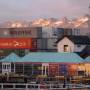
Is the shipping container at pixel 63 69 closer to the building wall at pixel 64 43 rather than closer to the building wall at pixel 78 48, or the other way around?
the building wall at pixel 78 48

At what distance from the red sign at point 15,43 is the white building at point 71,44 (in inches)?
364

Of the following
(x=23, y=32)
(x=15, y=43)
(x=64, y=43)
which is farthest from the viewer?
(x=23, y=32)

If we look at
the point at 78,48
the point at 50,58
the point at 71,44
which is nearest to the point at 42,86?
the point at 50,58

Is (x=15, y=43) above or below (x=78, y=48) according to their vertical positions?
above

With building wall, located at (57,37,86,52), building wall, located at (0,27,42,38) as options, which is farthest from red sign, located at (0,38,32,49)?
building wall, located at (57,37,86,52)

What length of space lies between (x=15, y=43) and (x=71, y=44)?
1567 centimetres

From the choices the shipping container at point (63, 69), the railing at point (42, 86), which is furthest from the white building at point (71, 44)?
the railing at point (42, 86)

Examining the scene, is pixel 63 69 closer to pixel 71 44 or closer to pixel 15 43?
pixel 71 44

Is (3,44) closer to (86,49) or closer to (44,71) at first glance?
(86,49)

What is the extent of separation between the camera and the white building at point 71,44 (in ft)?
275

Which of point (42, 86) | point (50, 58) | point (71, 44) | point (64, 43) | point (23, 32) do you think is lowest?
point (42, 86)

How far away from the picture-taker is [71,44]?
278ft

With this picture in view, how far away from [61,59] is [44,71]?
3.35m

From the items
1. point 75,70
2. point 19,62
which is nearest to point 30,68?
point 19,62
